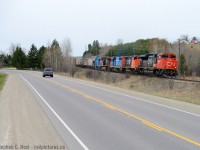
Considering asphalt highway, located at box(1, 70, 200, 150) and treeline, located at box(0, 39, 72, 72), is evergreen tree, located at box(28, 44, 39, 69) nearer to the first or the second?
treeline, located at box(0, 39, 72, 72)

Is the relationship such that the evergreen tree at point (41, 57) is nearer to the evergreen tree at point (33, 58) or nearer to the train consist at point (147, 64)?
the evergreen tree at point (33, 58)

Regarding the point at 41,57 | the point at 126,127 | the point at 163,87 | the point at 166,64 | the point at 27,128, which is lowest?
the point at 163,87

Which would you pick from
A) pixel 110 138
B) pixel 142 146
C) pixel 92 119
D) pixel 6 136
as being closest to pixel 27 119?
pixel 92 119

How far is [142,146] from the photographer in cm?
1080

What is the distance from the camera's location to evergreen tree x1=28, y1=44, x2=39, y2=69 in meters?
156

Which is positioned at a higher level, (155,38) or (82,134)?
(155,38)

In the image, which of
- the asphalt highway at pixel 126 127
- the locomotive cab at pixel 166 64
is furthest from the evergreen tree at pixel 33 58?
the asphalt highway at pixel 126 127

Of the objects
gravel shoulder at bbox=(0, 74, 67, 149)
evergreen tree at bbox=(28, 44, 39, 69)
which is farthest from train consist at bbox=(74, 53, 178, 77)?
evergreen tree at bbox=(28, 44, 39, 69)

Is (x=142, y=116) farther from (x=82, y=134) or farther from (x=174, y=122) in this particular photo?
(x=82, y=134)

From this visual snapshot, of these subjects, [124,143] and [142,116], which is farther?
[142,116]

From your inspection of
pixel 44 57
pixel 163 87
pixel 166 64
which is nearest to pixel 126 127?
pixel 163 87

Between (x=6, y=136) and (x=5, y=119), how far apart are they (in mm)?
4494

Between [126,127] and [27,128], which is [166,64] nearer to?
[126,127]

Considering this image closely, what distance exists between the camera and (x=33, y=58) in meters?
156
